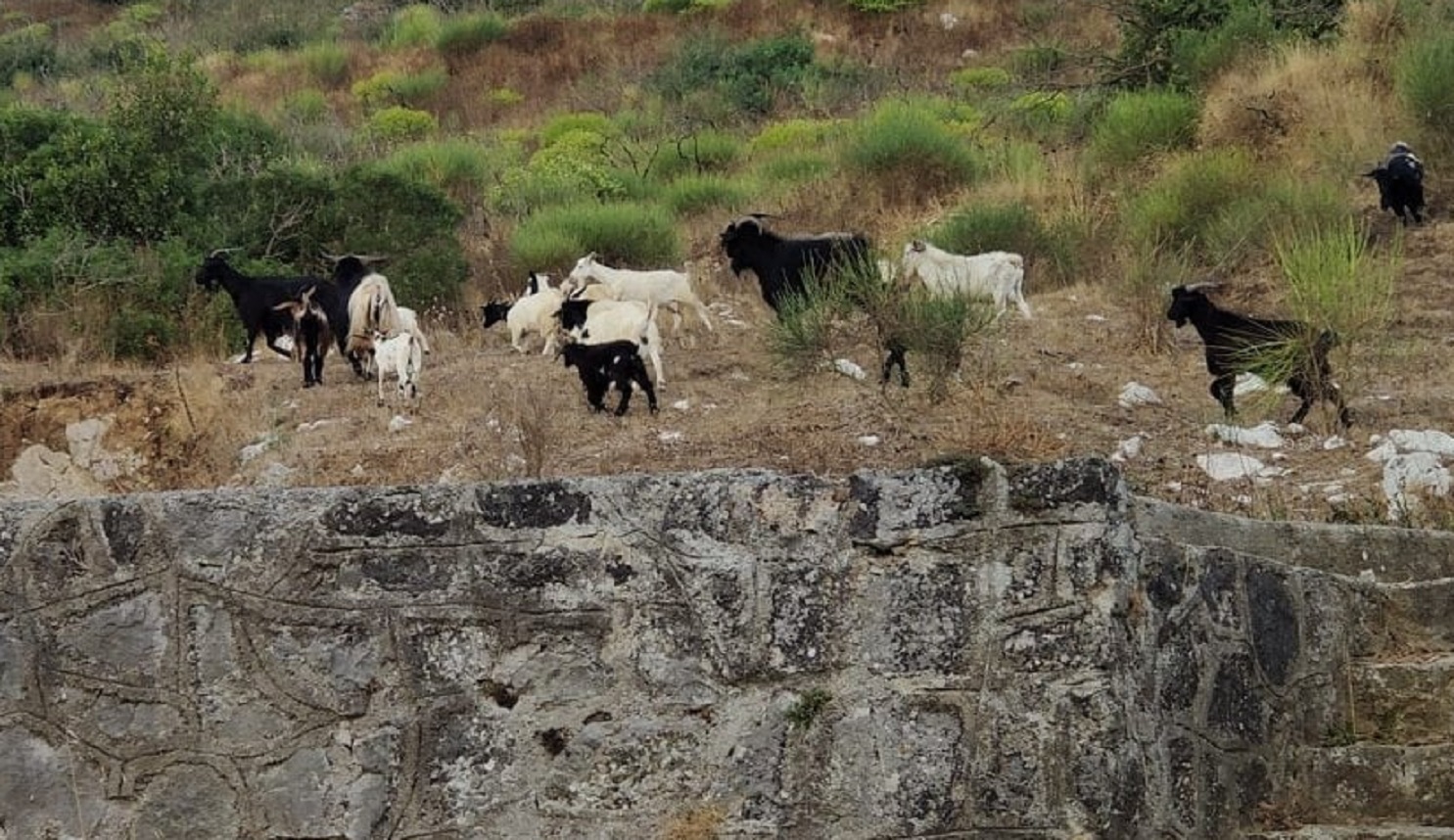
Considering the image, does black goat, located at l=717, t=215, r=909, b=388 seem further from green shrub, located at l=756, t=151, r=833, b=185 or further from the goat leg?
green shrub, located at l=756, t=151, r=833, b=185

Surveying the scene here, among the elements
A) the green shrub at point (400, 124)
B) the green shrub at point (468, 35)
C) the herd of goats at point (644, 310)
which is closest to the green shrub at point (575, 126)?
the green shrub at point (400, 124)

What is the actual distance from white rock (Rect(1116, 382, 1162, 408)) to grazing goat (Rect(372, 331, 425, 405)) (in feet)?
11.6

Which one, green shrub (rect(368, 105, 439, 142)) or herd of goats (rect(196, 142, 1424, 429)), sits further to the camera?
green shrub (rect(368, 105, 439, 142))

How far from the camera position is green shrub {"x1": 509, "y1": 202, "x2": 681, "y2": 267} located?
1576 cm

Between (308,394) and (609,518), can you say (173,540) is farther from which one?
(308,394)

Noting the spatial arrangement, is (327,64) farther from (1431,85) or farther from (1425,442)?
(1425,442)

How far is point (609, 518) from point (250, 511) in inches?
28.2

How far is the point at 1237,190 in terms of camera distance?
46.1 feet

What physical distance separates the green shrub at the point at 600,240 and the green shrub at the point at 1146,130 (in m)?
3.35

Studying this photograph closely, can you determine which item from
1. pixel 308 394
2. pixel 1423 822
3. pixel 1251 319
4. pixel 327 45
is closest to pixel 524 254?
pixel 308 394

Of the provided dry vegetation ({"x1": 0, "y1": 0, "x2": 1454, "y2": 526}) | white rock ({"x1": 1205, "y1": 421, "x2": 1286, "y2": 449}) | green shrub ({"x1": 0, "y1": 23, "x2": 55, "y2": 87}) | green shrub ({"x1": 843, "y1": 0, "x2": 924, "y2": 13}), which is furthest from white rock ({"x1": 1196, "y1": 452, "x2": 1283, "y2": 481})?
green shrub ({"x1": 0, "y1": 23, "x2": 55, "y2": 87})

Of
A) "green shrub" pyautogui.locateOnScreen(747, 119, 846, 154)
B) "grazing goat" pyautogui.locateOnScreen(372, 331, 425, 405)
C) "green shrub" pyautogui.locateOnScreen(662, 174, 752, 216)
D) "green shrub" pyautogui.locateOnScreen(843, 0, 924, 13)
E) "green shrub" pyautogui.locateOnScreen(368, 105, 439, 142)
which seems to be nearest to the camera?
"grazing goat" pyautogui.locateOnScreen(372, 331, 425, 405)

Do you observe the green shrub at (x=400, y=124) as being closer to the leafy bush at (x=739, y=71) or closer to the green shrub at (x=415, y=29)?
the leafy bush at (x=739, y=71)

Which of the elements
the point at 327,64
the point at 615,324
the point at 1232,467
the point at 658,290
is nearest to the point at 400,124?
the point at 327,64
